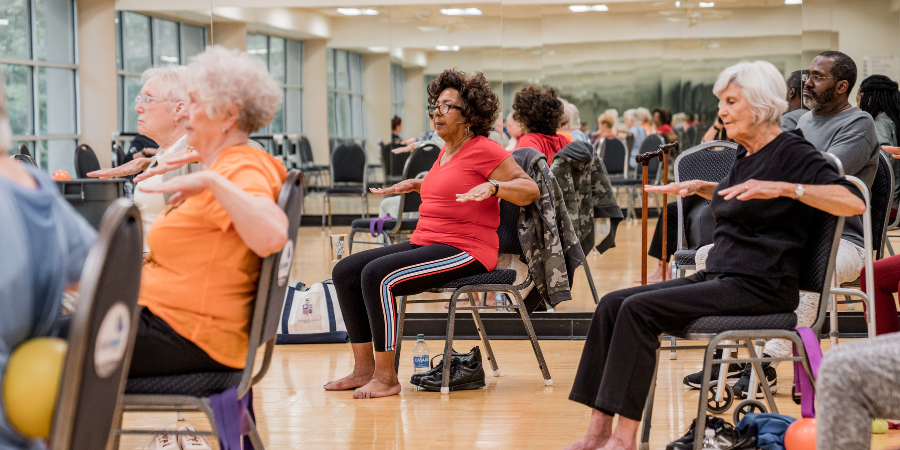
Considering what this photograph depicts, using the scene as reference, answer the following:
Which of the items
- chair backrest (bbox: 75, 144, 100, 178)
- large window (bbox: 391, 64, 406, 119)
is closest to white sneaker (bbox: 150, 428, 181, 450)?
chair backrest (bbox: 75, 144, 100, 178)

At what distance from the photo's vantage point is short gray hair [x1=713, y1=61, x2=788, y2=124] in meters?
2.38

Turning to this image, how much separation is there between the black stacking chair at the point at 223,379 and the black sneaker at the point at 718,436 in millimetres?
1275

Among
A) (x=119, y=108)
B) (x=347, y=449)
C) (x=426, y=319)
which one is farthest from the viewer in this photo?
(x=119, y=108)

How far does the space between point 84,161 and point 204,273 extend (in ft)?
22.3

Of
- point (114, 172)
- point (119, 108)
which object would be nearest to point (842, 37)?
point (114, 172)

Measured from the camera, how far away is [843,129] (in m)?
3.37

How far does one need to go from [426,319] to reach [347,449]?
189 cm

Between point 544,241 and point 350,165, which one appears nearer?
point 544,241

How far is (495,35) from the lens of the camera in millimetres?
8164

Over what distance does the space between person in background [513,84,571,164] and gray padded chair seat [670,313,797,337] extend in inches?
102

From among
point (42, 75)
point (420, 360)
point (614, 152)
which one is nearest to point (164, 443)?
point (420, 360)

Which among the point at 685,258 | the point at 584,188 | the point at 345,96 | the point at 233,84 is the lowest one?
the point at 685,258

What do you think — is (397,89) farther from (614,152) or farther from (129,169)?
(129,169)

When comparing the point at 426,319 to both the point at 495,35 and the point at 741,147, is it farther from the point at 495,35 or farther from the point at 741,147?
the point at 495,35
